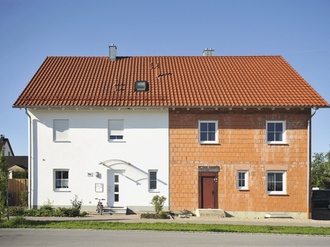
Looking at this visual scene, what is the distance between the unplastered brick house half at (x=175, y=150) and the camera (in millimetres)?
23156

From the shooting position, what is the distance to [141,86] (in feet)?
80.4

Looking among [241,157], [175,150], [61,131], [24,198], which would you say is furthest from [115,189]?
[241,157]

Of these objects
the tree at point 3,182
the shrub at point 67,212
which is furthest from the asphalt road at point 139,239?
the shrub at point 67,212

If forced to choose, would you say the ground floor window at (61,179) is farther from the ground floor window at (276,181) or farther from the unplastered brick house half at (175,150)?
the ground floor window at (276,181)

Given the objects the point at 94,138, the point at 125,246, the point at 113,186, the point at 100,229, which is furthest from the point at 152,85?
the point at 125,246

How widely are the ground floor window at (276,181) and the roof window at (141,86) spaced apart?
859 centimetres

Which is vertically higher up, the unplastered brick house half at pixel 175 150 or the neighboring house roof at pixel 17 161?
the unplastered brick house half at pixel 175 150

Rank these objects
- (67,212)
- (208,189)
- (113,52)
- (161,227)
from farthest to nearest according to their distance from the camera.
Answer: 1. (113,52)
2. (208,189)
3. (67,212)
4. (161,227)

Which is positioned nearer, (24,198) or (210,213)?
(210,213)

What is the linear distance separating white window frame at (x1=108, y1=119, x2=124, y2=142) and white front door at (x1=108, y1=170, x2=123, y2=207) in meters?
1.93

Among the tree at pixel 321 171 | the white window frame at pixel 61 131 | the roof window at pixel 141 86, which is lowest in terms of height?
the tree at pixel 321 171

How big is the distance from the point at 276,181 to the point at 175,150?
6001 mm

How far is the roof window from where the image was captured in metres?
24.4

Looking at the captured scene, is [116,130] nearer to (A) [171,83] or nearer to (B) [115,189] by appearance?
(B) [115,189]
